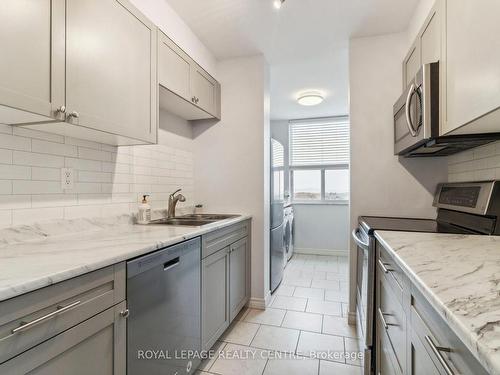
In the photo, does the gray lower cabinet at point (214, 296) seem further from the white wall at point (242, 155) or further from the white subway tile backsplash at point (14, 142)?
the white subway tile backsplash at point (14, 142)

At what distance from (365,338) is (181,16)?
8.54 feet

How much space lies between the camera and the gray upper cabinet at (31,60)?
0.96m

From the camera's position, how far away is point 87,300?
36.4 inches

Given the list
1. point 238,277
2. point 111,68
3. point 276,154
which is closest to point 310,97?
point 276,154

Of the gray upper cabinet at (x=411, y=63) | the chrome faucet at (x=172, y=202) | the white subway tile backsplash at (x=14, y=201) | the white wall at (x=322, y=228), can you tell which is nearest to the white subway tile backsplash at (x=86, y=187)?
the white subway tile backsplash at (x=14, y=201)

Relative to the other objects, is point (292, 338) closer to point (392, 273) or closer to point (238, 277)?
point (238, 277)

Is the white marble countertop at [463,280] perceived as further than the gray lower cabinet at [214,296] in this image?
No

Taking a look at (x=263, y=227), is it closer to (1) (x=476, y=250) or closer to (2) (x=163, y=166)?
(2) (x=163, y=166)

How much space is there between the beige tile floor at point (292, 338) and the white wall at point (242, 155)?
32 centimetres

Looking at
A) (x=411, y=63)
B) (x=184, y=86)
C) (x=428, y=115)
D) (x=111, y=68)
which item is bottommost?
(x=428, y=115)

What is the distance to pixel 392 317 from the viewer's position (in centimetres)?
121

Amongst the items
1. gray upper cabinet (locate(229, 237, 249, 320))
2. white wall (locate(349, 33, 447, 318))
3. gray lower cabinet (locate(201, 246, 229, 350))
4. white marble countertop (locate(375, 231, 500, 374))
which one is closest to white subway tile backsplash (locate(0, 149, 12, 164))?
gray lower cabinet (locate(201, 246, 229, 350))

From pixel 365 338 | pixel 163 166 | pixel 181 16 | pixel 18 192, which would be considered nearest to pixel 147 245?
pixel 18 192

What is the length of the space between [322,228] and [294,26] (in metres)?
3.44
